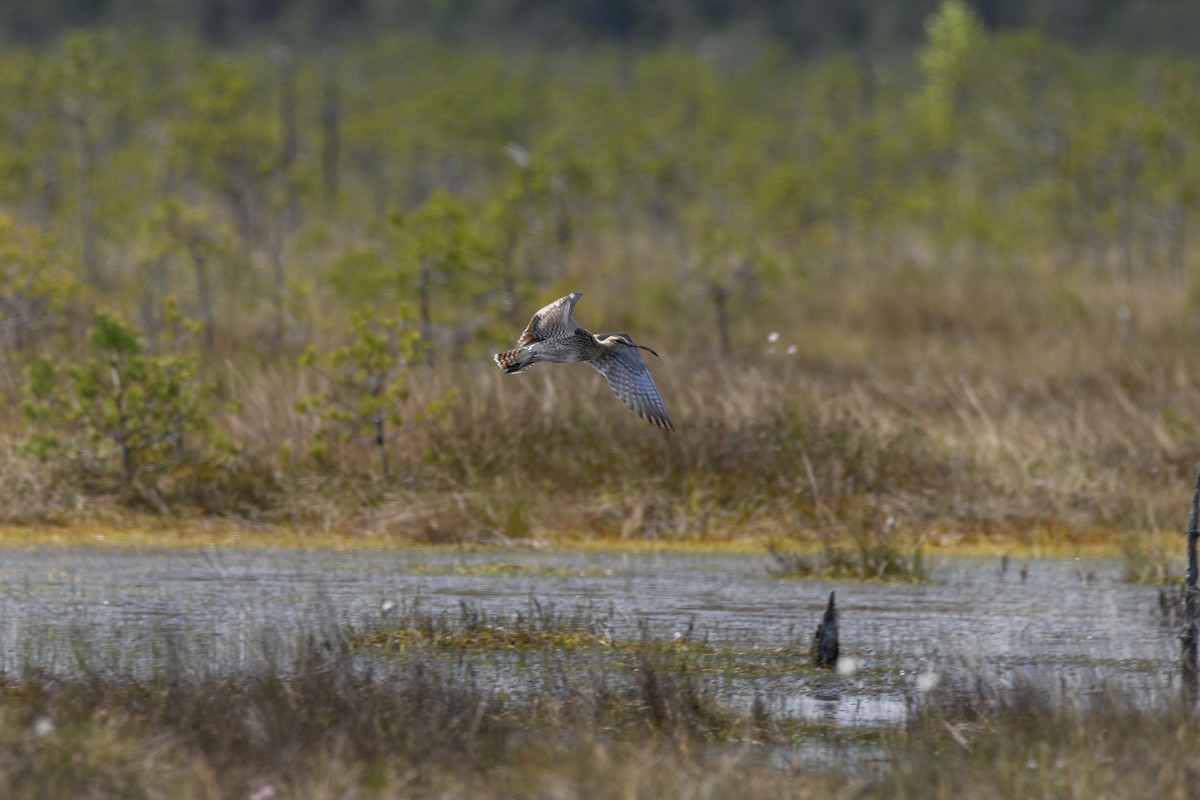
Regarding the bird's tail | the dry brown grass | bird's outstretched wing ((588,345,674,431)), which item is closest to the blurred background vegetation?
the dry brown grass

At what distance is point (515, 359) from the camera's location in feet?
28.6

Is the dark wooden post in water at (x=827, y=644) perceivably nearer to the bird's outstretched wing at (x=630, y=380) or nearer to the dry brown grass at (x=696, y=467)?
the bird's outstretched wing at (x=630, y=380)

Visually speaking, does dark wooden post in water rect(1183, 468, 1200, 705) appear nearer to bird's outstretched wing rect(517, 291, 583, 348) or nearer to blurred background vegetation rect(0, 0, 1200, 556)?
bird's outstretched wing rect(517, 291, 583, 348)

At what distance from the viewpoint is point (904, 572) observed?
11.4 metres

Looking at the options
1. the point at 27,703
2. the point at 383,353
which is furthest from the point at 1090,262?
the point at 27,703

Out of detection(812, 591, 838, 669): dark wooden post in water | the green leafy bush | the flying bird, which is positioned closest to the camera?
detection(812, 591, 838, 669): dark wooden post in water

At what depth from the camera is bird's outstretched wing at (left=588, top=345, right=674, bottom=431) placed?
29.9 feet

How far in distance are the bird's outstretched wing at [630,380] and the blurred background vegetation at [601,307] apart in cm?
312

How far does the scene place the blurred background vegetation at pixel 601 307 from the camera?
13.0 meters

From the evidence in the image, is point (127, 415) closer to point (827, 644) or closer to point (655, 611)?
point (655, 611)

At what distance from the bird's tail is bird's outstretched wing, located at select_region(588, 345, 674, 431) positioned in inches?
18.6

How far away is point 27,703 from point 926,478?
7.78 m

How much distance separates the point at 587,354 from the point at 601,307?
12.9m

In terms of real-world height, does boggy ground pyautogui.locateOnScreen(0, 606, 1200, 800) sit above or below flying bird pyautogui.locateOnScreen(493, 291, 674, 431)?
below
